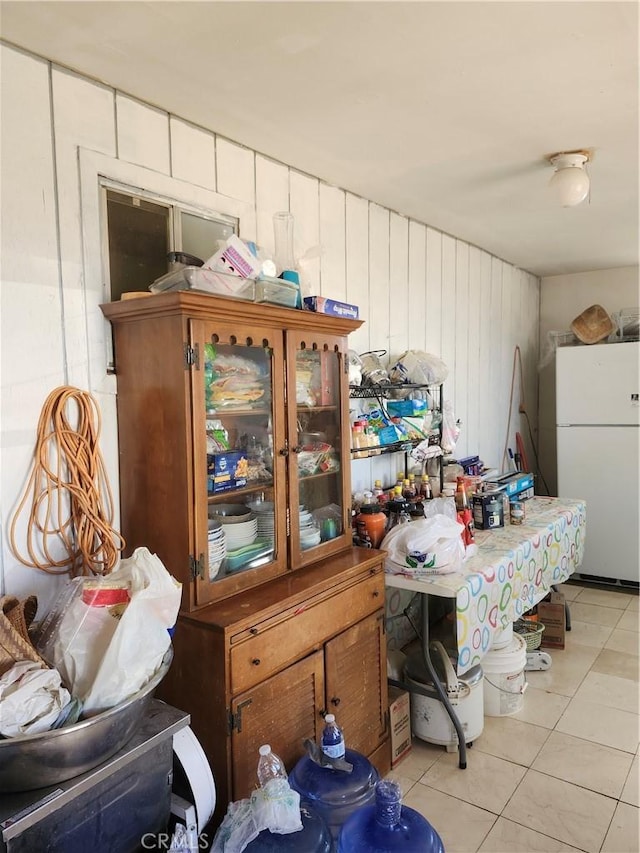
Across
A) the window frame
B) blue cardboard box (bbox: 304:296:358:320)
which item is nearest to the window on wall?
the window frame

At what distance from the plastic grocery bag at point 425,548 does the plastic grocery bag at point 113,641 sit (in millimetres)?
1172

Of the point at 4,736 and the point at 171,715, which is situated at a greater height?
the point at 4,736

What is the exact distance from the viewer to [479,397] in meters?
4.12

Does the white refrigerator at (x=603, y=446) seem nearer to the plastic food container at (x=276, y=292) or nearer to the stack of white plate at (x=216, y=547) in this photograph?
the plastic food container at (x=276, y=292)

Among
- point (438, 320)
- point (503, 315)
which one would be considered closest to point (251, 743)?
point (438, 320)

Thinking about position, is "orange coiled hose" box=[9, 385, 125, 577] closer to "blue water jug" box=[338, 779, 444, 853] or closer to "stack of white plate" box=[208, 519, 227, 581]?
"stack of white plate" box=[208, 519, 227, 581]

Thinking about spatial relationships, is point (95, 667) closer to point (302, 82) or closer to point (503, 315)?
point (302, 82)

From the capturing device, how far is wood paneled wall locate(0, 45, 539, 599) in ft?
5.26

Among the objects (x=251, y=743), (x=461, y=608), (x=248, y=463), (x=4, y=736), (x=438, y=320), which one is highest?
(x=438, y=320)

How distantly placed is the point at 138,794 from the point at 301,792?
2.11 ft

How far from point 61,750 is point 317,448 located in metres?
1.33

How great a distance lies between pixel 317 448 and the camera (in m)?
2.28

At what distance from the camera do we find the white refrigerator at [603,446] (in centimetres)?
421

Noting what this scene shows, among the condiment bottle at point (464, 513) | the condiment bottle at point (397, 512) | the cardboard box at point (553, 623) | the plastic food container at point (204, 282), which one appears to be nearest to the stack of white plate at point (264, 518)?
the plastic food container at point (204, 282)
